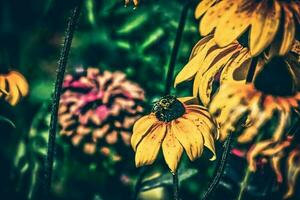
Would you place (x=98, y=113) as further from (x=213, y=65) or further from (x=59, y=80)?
(x=213, y=65)

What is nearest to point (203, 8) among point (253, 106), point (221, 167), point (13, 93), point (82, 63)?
point (253, 106)

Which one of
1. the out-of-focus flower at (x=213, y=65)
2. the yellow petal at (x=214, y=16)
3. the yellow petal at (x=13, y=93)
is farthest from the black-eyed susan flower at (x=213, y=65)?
the yellow petal at (x=13, y=93)

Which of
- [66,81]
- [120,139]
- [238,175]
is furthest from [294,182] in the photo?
[66,81]

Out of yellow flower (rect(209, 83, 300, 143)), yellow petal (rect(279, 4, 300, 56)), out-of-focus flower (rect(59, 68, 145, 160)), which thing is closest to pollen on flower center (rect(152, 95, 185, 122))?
yellow flower (rect(209, 83, 300, 143))

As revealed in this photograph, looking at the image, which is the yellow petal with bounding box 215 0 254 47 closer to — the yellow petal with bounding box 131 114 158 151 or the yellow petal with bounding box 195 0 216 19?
the yellow petal with bounding box 195 0 216 19

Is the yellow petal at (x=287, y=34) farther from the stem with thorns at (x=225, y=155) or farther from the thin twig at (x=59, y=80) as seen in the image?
the thin twig at (x=59, y=80)
